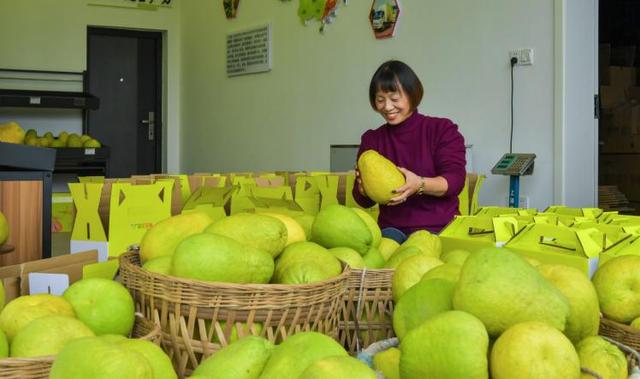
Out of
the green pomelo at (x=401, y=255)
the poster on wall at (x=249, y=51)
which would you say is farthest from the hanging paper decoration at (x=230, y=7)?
the green pomelo at (x=401, y=255)

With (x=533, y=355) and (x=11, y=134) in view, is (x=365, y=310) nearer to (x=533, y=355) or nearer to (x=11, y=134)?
(x=533, y=355)

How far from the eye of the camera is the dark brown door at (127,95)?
7.47m

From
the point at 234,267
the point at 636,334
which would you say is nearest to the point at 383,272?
the point at 234,267

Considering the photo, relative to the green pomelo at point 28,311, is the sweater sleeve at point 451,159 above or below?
above

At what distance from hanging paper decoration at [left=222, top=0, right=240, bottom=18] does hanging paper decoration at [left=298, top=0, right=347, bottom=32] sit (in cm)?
110

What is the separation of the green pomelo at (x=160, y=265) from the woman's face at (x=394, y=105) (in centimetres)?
138

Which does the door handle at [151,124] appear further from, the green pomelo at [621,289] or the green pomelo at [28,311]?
the green pomelo at [621,289]

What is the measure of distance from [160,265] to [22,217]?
74 centimetres

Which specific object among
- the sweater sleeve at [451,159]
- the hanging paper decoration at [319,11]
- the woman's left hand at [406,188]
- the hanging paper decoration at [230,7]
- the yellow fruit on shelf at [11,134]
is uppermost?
the hanging paper decoration at [230,7]

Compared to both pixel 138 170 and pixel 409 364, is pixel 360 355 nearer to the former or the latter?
pixel 409 364

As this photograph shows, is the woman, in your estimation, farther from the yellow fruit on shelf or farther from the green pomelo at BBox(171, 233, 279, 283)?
the yellow fruit on shelf

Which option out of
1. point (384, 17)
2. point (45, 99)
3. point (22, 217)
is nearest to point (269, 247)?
point (22, 217)

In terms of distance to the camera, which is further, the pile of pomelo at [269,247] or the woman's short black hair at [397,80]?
the woman's short black hair at [397,80]

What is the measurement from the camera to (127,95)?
7641 millimetres
